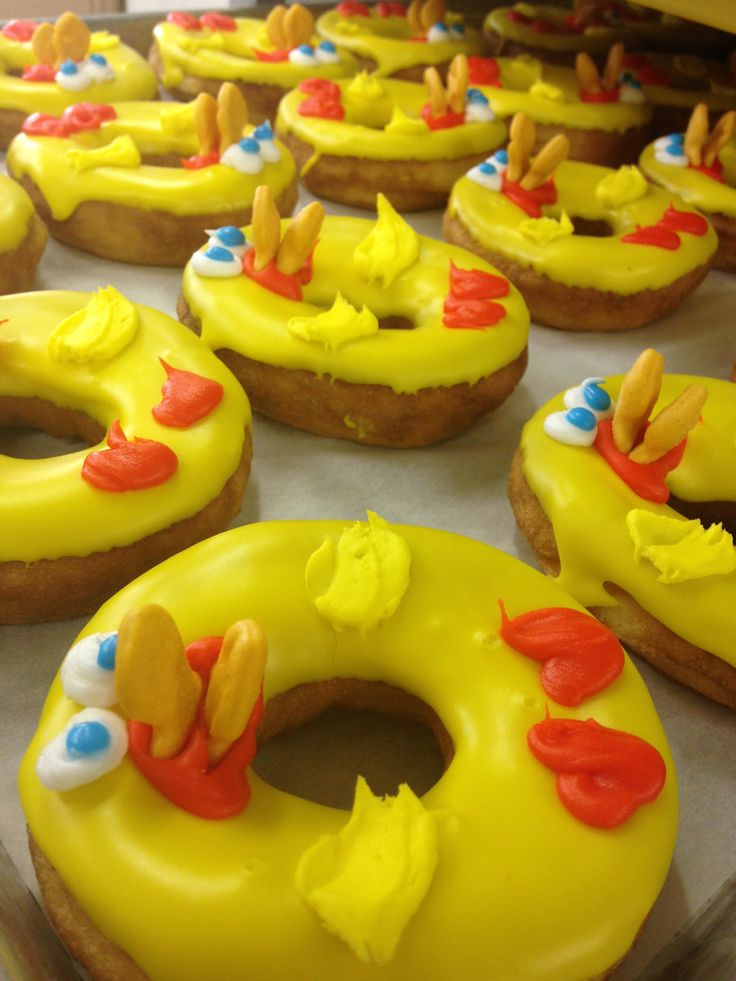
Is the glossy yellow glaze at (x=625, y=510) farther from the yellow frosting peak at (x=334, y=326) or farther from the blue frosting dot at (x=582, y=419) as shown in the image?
the yellow frosting peak at (x=334, y=326)

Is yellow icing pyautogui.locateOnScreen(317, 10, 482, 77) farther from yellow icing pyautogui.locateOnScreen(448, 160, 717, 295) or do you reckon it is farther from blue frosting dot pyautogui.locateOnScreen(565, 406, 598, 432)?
blue frosting dot pyautogui.locateOnScreen(565, 406, 598, 432)

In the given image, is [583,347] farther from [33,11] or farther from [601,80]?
[33,11]

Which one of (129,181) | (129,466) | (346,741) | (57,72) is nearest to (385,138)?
(129,181)

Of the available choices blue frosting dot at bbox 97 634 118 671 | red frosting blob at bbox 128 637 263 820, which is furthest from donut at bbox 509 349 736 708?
blue frosting dot at bbox 97 634 118 671

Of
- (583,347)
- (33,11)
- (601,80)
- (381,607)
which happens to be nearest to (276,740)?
(381,607)

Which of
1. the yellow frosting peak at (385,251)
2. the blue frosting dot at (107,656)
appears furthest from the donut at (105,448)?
the yellow frosting peak at (385,251)

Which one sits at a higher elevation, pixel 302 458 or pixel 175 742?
pixel 175 742

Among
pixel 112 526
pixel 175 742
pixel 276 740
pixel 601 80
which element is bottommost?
pixel 276 740
